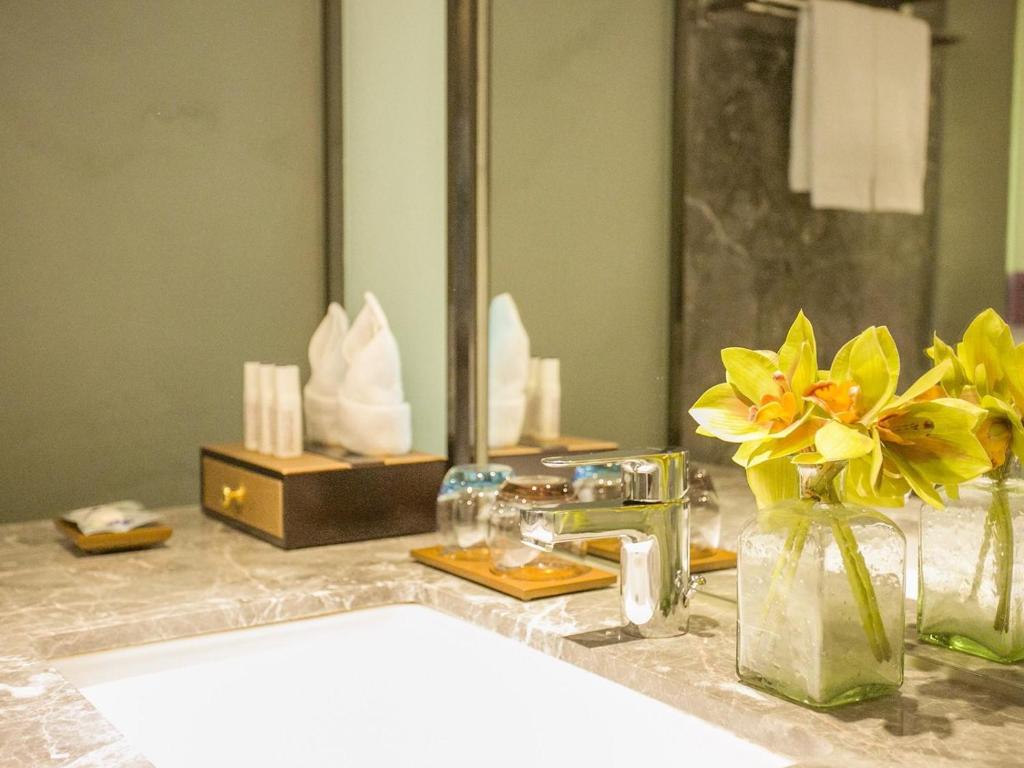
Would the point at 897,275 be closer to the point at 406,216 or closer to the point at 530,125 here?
the point at 530,125

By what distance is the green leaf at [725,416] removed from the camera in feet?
3.02

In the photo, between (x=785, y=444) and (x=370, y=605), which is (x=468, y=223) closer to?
(x=370, y=605)

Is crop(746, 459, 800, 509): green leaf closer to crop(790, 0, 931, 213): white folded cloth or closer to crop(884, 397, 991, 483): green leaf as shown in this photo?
crop(884, 397, 991, 483): green leaf

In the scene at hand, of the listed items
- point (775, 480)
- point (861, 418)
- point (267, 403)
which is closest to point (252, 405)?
point (267, 403)

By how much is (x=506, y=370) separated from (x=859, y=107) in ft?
2.07

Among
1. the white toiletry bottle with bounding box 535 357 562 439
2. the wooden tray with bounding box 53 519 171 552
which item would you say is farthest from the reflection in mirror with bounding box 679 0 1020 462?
the wooden tray with bounding box 53 519 171 552

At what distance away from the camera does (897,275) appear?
3.61 ft

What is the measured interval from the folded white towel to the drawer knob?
3.16 ft

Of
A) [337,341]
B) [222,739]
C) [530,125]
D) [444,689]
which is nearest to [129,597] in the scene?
[222,739]

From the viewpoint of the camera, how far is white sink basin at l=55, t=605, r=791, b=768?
1.10m

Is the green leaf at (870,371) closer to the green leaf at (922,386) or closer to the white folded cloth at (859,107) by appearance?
the green leaf at (922,386)

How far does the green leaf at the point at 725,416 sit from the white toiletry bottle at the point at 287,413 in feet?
2.65

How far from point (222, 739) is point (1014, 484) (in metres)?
0.81

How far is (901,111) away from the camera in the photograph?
1097 mm
